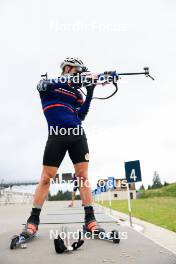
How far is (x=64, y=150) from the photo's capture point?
14.6 feet

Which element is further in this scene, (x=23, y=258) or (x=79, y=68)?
(x=79, y=68)

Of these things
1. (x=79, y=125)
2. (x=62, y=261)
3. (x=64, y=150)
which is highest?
(x=79, y=125)

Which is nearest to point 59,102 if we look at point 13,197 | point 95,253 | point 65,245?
point 65,245

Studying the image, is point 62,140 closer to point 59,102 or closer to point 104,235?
point 59,102

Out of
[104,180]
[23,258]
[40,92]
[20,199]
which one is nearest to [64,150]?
[40,92]

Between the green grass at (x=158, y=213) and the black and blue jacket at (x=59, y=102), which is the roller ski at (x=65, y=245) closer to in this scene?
the black and blue jacket at (x=59, y=102)

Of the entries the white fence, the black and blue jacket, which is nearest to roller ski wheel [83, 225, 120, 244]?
the black and blue jacket

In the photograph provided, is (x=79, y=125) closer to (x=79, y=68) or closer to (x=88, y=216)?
(x=79, y=68)

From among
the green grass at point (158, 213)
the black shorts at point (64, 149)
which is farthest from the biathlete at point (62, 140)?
the green grass at point (158, 213)

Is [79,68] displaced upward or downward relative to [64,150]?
upward

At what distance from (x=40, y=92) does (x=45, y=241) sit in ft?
5.52

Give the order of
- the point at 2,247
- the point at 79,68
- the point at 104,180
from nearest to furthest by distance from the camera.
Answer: the point at 2,247
the point at 79,68
the point at 104,180

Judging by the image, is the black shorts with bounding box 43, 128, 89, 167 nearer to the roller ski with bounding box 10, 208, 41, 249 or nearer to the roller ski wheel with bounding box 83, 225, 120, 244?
the roller ski with bounding box 10, 208, 41, 249

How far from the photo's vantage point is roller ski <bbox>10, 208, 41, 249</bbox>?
3904 millimetres
